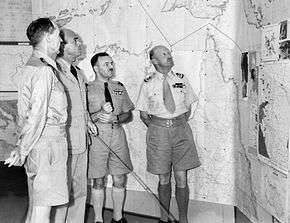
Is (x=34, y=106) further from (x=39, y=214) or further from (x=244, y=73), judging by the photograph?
(x=244, y=73)

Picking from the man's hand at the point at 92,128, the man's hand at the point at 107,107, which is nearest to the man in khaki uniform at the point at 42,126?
the man's hand at the point at 92,128

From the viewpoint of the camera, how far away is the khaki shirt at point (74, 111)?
8.57 ft

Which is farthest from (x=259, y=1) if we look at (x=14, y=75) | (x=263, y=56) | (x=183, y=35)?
(x=14, y=75)

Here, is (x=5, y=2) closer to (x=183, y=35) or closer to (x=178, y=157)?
(x=183, y=35)

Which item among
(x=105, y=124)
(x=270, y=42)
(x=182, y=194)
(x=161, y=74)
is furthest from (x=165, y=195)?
(x=270, y=42)

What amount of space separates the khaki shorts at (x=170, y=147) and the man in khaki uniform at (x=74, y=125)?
0.58m

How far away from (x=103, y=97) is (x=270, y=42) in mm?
1402

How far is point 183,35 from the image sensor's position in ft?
11.2

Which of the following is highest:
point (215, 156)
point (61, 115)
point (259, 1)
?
point (259, 1)

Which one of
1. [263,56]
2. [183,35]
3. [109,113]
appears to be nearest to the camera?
[263,56]

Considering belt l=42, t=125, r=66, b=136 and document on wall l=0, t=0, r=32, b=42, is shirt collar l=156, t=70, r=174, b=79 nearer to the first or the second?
belt l=42, t=125, r=66, b=136

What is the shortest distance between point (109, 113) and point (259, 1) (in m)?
1.49

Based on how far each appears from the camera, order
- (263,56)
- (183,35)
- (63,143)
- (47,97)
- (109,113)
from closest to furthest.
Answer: (47,97), (63,143), (263,56), (109,113), (183,35)

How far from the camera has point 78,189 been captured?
9.08 feet
